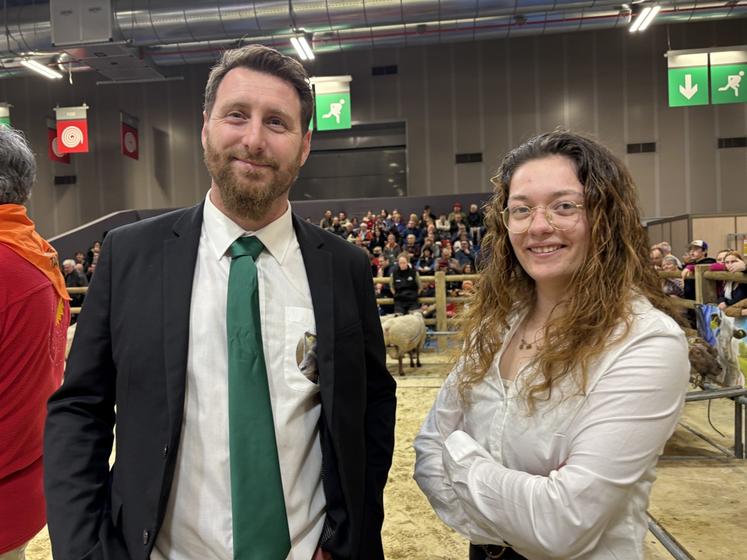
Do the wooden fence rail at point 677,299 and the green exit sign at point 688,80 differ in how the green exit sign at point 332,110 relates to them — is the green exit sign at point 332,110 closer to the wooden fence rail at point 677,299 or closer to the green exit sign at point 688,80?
the wooden fence rail at point 677,299

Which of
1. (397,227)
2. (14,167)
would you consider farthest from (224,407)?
Result: (397,227)

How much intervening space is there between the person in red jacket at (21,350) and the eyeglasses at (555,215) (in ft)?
4.33

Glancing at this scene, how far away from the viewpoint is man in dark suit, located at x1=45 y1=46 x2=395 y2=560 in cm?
121

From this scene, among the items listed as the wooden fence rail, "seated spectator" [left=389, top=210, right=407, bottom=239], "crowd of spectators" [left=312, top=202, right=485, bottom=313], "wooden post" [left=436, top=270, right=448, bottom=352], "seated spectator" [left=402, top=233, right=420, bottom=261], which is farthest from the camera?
"seated spectator" [left=389, top=210, right=407, bottom=239]

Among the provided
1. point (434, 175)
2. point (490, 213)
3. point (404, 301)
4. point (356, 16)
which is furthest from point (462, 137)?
point (490, 213)

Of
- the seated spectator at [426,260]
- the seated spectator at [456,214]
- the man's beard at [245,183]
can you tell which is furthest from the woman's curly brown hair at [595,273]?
the seated spectator at [456,214]

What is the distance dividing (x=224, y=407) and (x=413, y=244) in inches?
418

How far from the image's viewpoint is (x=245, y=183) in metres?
1.31

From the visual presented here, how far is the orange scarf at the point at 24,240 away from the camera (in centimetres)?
152

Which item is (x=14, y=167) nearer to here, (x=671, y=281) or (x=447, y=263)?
(x=671, y=281)

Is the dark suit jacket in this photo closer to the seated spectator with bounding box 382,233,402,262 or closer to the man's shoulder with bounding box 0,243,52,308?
the man's shoulder with bounding box 0,243,52,308

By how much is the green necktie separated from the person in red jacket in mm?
675

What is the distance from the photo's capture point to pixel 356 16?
9695 millimetres

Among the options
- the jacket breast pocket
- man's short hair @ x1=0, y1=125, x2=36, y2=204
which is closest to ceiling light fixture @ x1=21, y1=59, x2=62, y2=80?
man's short hair @ x1=0, y1=125, x2=36, y2=204
